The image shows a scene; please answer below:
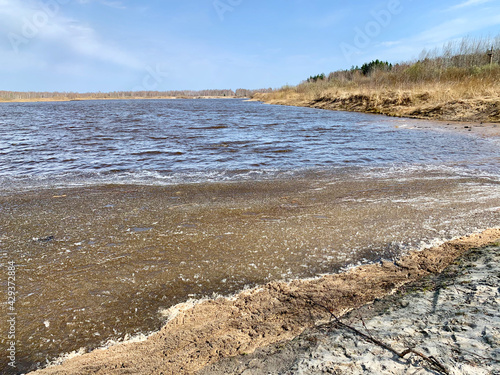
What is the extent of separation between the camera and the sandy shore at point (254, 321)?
1825 millimetres

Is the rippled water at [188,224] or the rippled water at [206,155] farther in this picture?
the rippled water at [206,155]

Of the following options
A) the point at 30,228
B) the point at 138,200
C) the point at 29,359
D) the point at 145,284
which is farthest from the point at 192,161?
A: the point at 29,359

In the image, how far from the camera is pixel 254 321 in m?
2.19

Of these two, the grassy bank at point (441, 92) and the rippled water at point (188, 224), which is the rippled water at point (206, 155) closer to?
the rippled water at point (188, 224)

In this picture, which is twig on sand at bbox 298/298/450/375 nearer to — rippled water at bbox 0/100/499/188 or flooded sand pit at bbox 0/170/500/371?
flooded sand pit at bbox 0/170/500/371

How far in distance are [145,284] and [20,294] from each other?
0.98m

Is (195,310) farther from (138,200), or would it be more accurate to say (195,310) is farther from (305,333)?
(138,200)

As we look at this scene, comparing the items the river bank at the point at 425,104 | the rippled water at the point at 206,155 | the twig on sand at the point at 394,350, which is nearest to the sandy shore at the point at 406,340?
the twig on sand at the point at 394,350

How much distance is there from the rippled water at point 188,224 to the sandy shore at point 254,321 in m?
0.18

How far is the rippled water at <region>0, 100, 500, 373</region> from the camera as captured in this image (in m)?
2.46

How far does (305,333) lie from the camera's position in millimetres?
1984

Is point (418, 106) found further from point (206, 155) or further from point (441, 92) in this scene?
point (206, 155)

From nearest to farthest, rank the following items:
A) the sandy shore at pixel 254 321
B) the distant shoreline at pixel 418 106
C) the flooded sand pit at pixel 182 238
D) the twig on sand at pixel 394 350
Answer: the twig on sand at pixel 394 350 → the sandy shore at pixel 254 321 → the flooded sand pit at pixel 182 238 → the distant shoreline at pixel 418 106

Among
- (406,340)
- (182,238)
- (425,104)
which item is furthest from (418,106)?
(406,340)
